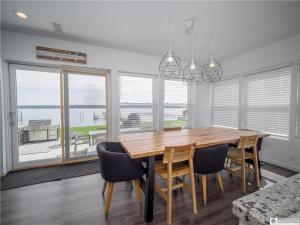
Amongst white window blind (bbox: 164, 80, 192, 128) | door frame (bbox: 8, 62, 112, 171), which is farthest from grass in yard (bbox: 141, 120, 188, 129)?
door frame (bbox: 8, 62, 112, 171)

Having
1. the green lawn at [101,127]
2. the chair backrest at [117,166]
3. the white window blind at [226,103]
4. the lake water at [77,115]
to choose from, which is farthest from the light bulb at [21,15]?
the white window blind at [226,103]

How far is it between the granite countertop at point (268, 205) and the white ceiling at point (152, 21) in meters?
2.32

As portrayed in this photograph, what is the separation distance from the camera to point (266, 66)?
10.6ft

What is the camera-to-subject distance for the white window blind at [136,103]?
373cm

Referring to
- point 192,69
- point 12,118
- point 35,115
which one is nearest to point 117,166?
point 192,69

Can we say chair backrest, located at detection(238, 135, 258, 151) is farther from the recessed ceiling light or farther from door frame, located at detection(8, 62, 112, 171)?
the recessed ceiling light

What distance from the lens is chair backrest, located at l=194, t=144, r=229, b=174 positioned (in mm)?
1753

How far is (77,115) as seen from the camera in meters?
3.32

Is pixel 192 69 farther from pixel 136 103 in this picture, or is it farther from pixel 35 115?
pixel 35 115

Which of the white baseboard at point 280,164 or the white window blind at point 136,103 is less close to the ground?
the white window blind at point 136,103

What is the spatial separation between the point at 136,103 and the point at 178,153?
8.21 feet

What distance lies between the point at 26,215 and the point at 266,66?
517 centimetres

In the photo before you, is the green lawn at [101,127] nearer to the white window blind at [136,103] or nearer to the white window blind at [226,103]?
the white window blind at [136,103]

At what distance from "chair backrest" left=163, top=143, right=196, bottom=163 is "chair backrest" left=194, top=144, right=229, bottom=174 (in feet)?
0.51
